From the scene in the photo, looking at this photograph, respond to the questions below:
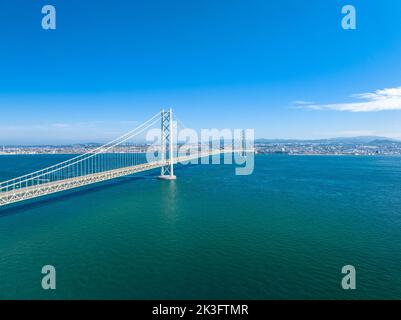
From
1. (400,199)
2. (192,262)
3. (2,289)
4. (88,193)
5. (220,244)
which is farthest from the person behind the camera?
(88,193)

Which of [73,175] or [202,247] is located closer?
[202,247]

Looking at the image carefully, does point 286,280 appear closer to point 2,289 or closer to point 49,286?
point 49,286

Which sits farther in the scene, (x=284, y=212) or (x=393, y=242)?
(x=284, y=212)
